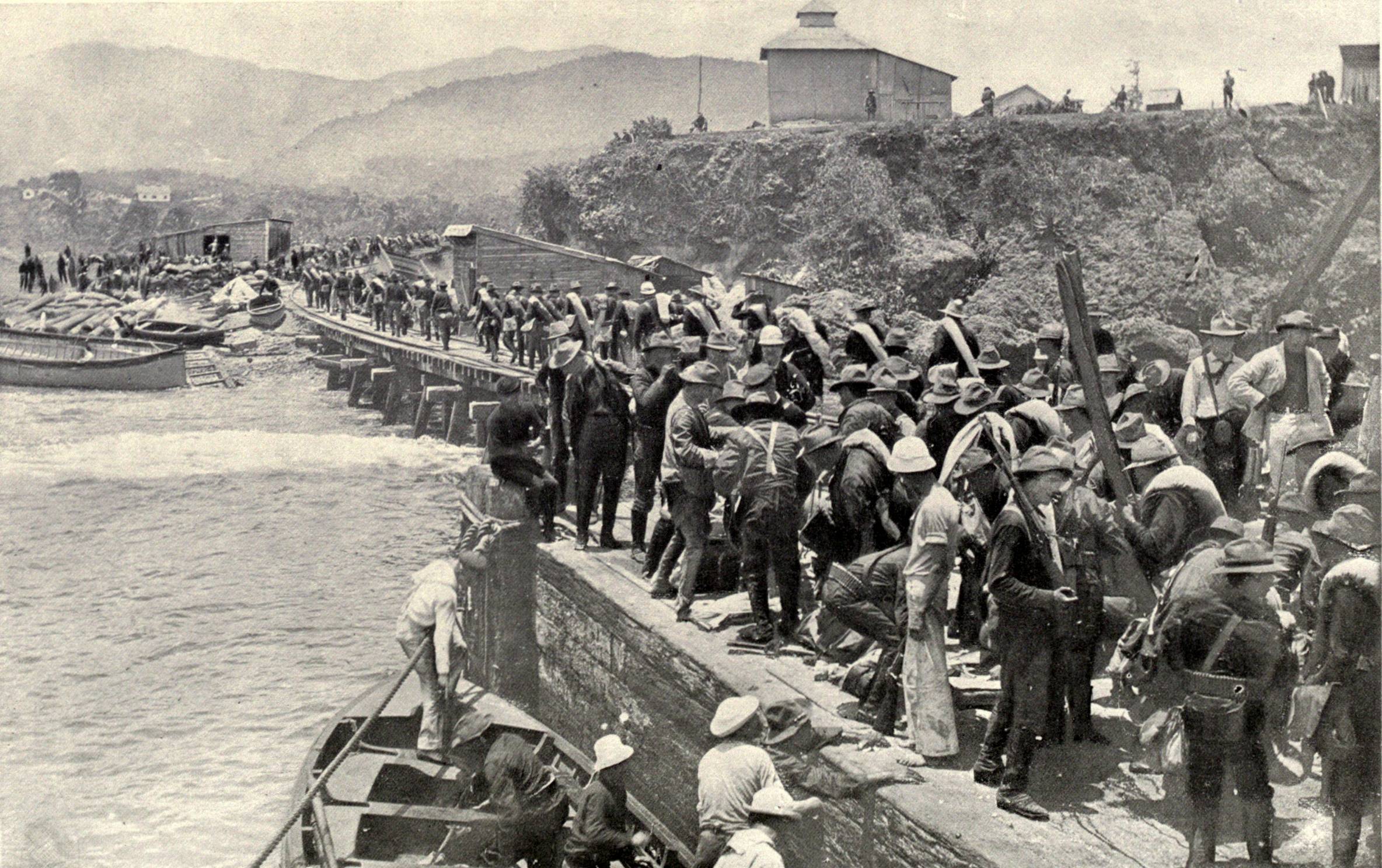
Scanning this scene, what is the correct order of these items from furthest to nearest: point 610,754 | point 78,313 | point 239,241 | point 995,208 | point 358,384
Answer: point 239,241
point 995,208
point 78,313
point 358,384
point 610,754

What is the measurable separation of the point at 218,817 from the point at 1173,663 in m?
8.99

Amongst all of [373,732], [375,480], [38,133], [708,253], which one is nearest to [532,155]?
[375,480]

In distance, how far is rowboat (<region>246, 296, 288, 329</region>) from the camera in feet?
95.7

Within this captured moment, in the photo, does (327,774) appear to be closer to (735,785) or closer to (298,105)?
(735,785)

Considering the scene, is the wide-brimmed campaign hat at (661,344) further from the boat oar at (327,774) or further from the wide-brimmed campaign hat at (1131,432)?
the wide-brimmed campaign hat at (1131,432)

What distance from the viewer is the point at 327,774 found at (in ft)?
21.5

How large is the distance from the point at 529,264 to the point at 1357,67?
15016 millimetres

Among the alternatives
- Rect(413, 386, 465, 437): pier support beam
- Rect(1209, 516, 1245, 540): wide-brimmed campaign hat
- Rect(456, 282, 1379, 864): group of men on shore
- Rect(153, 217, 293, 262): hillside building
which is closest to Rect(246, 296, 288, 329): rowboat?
Rect(413, 386, 465, 437): pier support beam

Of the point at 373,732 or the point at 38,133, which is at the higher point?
the point at 38,133

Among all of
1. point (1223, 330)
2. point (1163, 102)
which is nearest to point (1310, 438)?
point (1223, 330)

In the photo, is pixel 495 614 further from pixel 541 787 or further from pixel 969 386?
pixel 969 386

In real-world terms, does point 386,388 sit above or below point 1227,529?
below

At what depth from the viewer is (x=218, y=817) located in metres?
10.2

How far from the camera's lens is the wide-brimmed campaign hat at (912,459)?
5.26 meters
